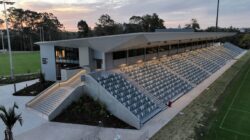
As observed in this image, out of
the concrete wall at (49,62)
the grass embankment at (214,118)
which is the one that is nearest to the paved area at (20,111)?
the concrete wall at (49,62)

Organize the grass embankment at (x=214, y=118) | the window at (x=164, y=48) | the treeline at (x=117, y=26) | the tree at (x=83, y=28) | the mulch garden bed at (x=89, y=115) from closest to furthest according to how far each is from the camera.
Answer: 1. the grass embankment at (x=214, y=118)
2. the mulch garden bed at (x=89, y=115)
3. the window at (x=164, y=48)
4. the tree at (x=83, y=28)
5. the treeline at (x=117, y=26)

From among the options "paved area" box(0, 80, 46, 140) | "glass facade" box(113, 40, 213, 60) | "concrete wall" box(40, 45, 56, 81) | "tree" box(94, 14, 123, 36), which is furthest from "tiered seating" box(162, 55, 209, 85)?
"tree" box(94, 14, 123, 36)

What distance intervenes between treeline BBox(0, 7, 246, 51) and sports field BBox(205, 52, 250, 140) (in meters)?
53.8

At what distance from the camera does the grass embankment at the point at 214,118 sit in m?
12.2

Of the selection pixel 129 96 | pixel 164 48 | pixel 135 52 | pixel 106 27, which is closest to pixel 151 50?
pixel 135 52

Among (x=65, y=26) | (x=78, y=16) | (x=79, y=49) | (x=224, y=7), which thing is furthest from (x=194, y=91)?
(x=65, y=26)

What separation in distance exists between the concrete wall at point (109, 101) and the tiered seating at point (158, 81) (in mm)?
4367

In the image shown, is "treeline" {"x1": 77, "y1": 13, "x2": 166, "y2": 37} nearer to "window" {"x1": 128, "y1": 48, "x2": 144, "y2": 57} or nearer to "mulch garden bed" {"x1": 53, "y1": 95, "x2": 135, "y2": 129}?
"window" {"x1": 128, "y1": 48, "x2": 144, "y2": 57}

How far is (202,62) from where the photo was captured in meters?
33.1

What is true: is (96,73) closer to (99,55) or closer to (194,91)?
(99,55)

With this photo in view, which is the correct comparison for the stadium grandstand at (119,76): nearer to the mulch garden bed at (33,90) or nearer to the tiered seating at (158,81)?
the tiered seating at (158,81)

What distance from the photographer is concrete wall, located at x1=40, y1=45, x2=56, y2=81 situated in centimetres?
2213

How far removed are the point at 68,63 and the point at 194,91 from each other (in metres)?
11.4

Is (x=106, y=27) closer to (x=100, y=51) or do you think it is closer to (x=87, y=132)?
(x=100, y=51)
